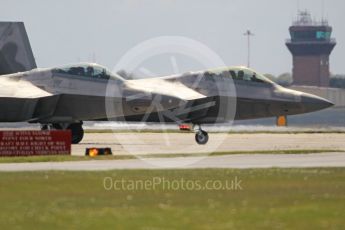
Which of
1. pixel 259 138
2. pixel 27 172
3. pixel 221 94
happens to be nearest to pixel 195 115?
pixel 221 94

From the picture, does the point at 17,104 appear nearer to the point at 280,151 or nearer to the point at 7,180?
the point at 280,151

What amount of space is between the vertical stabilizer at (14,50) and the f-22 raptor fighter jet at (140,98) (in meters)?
2.75

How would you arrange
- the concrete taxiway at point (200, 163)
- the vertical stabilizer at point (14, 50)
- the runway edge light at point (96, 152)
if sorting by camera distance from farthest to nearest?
the vertical stabilizer at point (14, 50) → the runway edge light at point (96, 152) → the concrete taxiway at point (200, 163)

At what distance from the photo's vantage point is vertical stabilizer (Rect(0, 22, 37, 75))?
55281mm

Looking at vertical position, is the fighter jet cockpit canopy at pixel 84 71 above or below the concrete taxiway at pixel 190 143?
above

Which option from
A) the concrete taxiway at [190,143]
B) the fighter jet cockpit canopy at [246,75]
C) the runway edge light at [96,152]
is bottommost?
the concrete taxiway at [190,143]

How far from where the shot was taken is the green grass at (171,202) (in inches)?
809

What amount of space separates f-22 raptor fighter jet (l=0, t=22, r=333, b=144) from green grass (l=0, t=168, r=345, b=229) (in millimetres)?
18103

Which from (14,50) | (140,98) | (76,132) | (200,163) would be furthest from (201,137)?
(200,163)

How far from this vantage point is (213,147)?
155 ft

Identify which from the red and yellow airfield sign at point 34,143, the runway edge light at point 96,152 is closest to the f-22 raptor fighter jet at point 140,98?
the red and yellow airfield sign at point 34,143

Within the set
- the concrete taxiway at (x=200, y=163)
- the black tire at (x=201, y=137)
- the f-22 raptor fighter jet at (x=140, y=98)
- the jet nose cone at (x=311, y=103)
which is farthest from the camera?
the jet nose cone at (x=311, y=103)

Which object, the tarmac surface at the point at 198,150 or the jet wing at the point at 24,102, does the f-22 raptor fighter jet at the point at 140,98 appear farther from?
the tarmac surface at the point at 198,150

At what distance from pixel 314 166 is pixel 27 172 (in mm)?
9125
